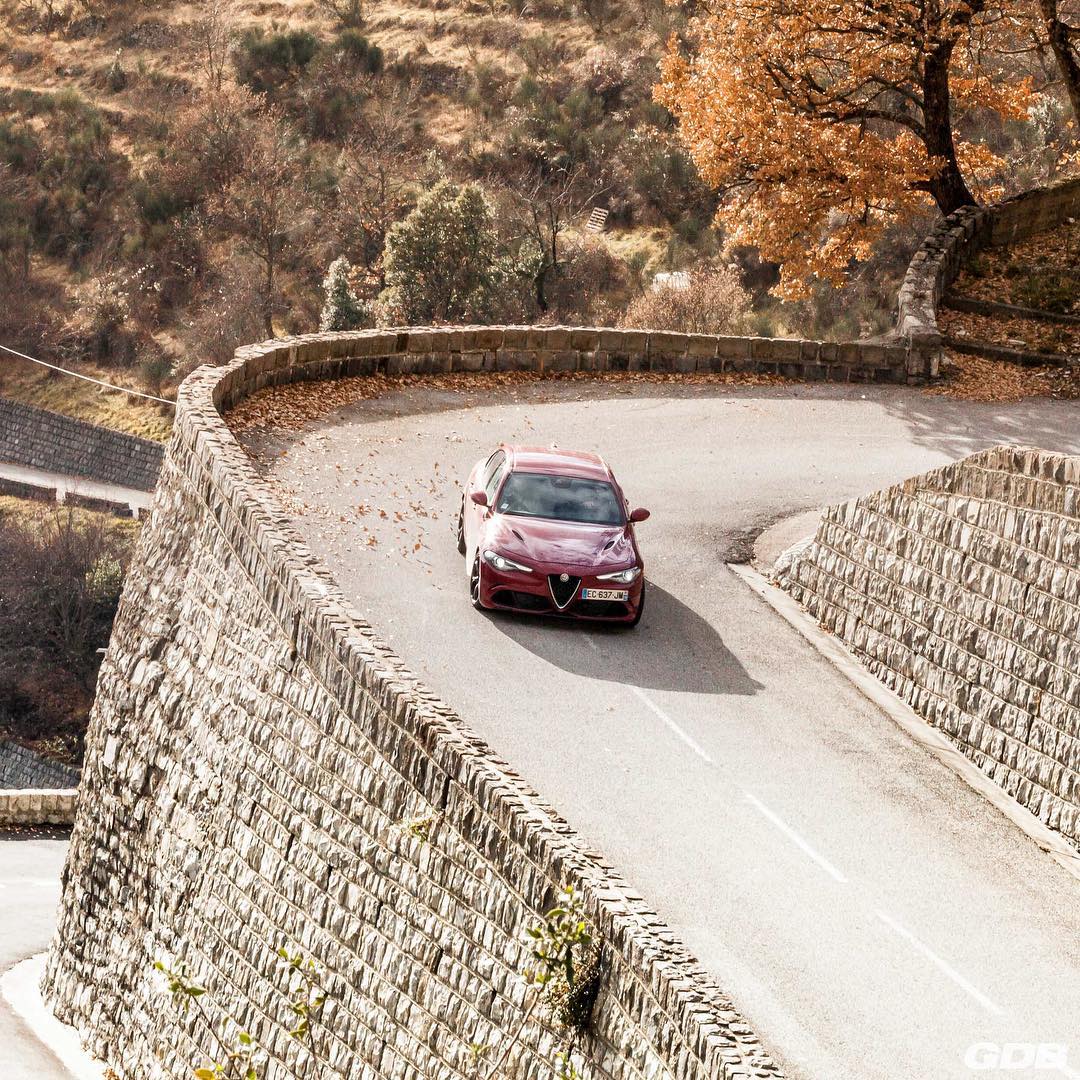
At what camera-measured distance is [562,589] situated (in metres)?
13.6

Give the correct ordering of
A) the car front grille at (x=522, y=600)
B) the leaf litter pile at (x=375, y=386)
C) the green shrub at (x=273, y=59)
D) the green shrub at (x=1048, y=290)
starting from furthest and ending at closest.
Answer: the green shrub at (x=273, y=59) → the green shrub at (x=1048, y=290) → the leaf litter pile at (x=375, y=386) → the car front grille at (x=522, y=600)

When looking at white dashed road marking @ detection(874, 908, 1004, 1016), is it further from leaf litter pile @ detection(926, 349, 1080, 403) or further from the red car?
leaf litter pile @ detection(926, 349, 1080, 403)

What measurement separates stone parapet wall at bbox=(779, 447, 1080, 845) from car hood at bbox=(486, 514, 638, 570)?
239 centimetres

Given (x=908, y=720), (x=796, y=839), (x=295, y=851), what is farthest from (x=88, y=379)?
(x=796, y=839)

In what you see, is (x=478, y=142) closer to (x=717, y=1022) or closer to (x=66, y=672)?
(x=66, y=672)

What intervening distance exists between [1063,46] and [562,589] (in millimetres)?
15989

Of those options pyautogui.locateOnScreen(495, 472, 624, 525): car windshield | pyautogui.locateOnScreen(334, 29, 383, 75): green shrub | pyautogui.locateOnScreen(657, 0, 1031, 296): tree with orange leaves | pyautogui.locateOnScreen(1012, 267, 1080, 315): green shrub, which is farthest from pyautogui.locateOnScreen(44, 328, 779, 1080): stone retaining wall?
pyautogui.locateOnScreen(334, 29, 383, 75): green shrub

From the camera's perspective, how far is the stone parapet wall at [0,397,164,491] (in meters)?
46.2

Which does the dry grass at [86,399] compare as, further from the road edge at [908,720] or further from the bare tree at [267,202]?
the road edge at [908,720]

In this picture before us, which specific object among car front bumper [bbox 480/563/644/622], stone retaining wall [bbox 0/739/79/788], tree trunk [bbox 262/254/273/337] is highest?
car front bumper [bbox 480/563/644/622]

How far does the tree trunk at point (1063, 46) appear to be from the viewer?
925 inches

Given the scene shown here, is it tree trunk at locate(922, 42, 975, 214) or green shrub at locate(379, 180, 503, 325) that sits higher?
tree trunk at locate(922, 42, 975, 214)

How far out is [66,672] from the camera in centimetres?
4328

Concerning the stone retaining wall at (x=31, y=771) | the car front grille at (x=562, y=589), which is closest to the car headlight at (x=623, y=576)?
the car front grille at (x=562, y=589)
